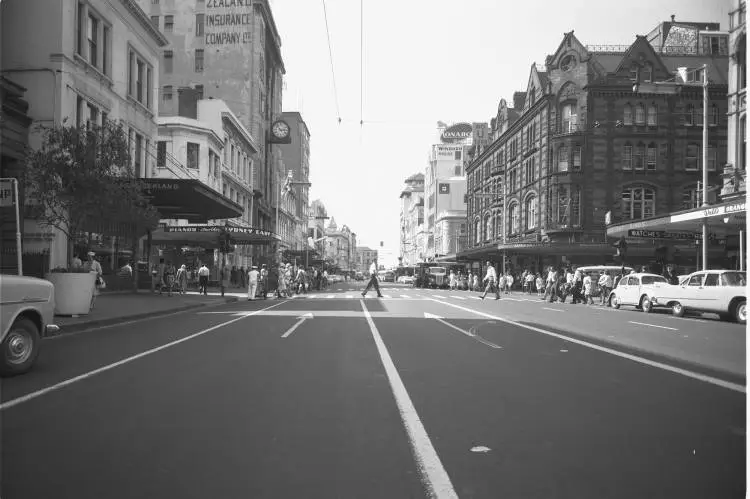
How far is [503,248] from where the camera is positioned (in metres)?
50.3

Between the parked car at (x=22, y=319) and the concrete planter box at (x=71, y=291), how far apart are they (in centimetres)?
654

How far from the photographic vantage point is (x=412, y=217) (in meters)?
150

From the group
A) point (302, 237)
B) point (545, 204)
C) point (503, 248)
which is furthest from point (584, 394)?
point (302, 237)

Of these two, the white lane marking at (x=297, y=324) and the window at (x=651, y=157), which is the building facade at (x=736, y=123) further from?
the white lane marking at (x=297, y=324)

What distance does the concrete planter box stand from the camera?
13.9 meters

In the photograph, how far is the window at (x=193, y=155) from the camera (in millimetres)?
40906

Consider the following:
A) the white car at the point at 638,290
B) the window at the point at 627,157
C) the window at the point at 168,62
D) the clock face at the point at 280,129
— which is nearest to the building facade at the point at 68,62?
the white car at the point at 638,290

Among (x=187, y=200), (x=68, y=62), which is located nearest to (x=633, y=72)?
(x=187, y=200)

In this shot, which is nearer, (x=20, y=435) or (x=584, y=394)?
(x=20, y=435)

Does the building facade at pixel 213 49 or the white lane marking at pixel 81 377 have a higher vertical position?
the building facade at pixel 213 49

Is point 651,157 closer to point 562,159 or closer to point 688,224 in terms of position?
point 562,159

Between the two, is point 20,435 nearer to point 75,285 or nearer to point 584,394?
point 584,394

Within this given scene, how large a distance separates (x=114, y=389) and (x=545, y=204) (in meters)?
50.0

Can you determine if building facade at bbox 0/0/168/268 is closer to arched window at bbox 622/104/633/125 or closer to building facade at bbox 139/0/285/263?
building facade at bbox 139/0/285/263
